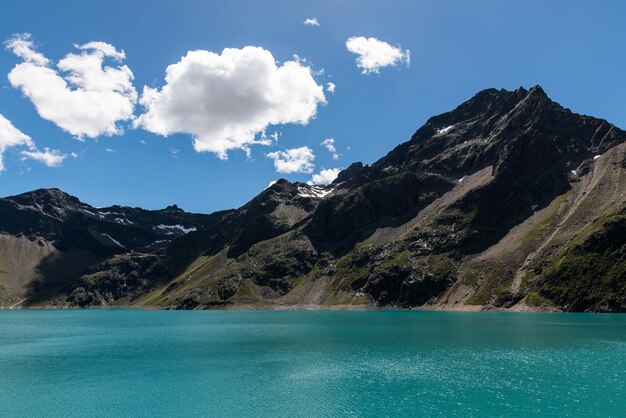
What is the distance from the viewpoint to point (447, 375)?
74.9m

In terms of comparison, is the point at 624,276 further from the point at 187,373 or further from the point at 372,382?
the point at 187,373

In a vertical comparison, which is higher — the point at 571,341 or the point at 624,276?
the point at 624,276

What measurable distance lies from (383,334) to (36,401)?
306 feet

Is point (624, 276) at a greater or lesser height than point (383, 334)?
greater

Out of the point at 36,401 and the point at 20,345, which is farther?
the point at 20,345

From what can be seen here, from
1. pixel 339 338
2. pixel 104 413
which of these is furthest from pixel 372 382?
pixel 339 338

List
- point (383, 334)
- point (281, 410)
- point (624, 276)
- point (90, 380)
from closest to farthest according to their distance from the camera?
point (281, 410), point (90, 380), point (383, 334), point (624, 276)

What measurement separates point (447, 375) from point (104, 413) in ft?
161

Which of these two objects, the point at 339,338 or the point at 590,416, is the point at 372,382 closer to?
the point at 590,416

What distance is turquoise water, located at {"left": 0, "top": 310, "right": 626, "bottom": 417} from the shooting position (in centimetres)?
5972

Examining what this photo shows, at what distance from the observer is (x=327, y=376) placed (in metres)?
77.4

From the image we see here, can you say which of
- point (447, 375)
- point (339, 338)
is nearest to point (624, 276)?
point (339, 338)

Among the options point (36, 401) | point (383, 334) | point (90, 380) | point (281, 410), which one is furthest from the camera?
point (383, 334)

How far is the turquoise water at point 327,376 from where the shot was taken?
5972cm
